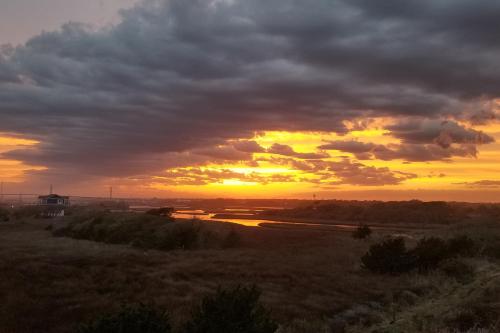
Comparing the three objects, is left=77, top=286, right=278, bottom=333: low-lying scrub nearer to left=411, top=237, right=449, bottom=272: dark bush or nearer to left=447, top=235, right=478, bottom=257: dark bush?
left=411, top=237, right=449, bottom=272: dark bush

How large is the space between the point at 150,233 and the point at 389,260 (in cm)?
2348

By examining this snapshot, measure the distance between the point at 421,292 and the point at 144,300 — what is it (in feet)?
40.5

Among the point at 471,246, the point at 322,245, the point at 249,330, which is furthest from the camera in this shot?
the point at 322,245

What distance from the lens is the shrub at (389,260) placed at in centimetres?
2545

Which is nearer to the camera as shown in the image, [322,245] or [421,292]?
[421,292]

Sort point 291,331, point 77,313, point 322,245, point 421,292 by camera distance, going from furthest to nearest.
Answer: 1. point 322,245
2. point 421,292
3. point 77,313
4. point 291,331

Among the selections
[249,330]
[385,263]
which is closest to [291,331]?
[249,330]

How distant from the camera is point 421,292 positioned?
20031 mm

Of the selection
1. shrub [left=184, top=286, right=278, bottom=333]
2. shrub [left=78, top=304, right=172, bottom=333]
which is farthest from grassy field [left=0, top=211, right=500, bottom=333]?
shrub [left=78, top=304, right=172, bottom=333]

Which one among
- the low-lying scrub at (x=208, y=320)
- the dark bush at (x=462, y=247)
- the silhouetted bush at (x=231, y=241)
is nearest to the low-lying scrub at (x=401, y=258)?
the dark bush at (x=462, y=247)

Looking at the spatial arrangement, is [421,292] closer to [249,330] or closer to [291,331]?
[291,331]

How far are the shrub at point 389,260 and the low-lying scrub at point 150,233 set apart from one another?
1759cm

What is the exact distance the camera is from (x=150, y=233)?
4122cm

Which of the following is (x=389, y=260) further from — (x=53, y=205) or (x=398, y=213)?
(x=53, y=205)
